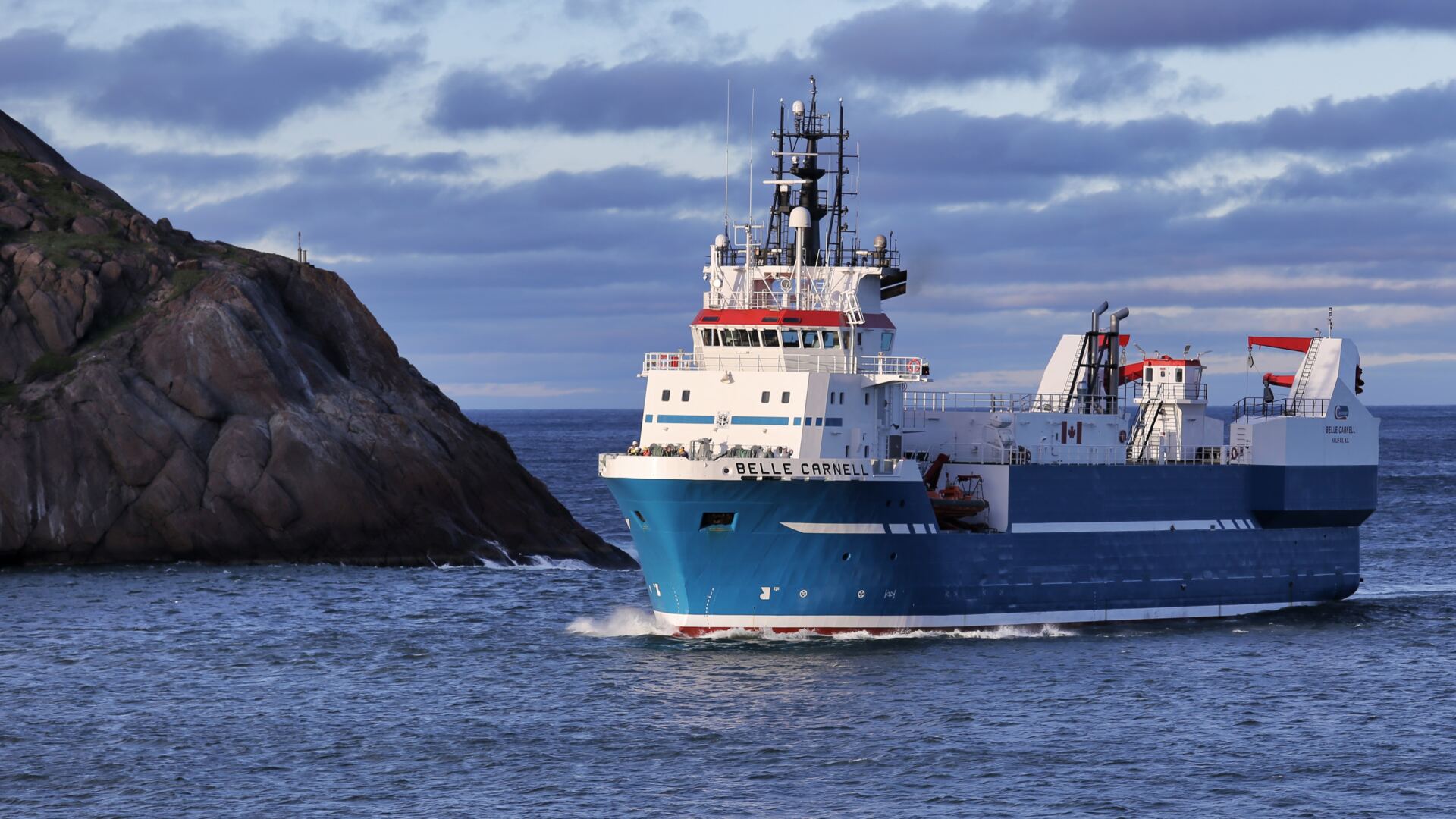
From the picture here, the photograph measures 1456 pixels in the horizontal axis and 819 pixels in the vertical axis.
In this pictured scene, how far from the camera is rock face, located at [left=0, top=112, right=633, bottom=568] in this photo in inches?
2466

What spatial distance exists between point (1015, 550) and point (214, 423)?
30.2 m

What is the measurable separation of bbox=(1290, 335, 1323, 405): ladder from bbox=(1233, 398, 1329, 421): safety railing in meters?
0.06

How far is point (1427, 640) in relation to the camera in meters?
50.9

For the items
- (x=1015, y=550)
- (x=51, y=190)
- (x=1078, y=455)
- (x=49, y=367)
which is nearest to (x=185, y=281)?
(x=49, y=367)

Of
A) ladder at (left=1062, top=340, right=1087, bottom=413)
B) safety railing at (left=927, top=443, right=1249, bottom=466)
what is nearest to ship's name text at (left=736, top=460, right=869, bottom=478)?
safety railing at (left=927, top=443, right=1249, bottom=466)

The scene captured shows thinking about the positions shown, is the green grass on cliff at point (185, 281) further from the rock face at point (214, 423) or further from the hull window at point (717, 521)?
the hull window at point (717, 521)

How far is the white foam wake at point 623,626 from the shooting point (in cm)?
4822

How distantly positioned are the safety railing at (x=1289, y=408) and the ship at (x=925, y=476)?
82 millimetres

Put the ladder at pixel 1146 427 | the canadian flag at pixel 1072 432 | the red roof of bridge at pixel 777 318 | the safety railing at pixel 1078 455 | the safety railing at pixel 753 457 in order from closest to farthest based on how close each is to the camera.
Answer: the safety railing at pixel 753 457, the red roof of bridge at pixel 777 318, the safety railing at pixel 1078 455, the canadian flag at pixel 1072 432, the ladder at pixel 1146 427

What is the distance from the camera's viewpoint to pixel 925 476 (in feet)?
169

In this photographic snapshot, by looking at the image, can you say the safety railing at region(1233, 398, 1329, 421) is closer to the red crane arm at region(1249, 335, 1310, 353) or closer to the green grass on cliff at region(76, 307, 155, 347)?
the red crane arm at region(1249, 335, 1310, 353)

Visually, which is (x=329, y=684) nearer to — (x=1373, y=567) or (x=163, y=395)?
(x=163, y=395)

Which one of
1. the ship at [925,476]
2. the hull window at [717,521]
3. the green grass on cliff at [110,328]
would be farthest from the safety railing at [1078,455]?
the green grass on cliff at [110,328]

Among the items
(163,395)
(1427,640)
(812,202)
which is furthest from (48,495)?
(1427,640)
